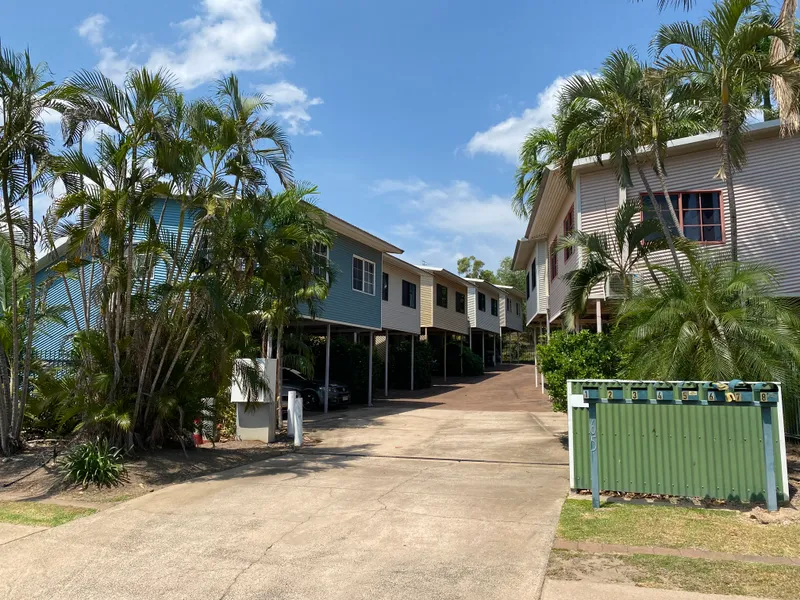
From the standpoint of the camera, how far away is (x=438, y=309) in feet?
102

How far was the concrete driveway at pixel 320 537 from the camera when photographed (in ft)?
15.4

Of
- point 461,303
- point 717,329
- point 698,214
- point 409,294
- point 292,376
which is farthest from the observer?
point 461,303

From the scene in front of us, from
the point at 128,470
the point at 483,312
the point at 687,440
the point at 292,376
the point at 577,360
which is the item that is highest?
the point at 483,312

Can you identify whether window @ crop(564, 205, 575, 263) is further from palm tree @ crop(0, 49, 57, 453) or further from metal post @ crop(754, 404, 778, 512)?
palm tree @ crop(0, 49, 57, 453)

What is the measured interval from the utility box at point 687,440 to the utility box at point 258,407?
23.0 ft

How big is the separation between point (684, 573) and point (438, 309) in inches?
1042

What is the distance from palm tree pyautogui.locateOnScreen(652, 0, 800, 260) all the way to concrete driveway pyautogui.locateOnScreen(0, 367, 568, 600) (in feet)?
21.2

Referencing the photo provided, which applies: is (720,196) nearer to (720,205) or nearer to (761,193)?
(720,205)

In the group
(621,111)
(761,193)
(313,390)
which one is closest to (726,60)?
(621,111)

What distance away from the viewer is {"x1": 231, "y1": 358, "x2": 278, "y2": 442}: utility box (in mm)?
12312

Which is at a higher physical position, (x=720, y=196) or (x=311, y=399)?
(x=720, y=196)

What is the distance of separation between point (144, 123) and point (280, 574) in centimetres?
684

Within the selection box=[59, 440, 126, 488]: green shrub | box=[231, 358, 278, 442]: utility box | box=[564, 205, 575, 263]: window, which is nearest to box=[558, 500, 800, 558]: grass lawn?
box=[59, 440, 126, 488]: green shrub

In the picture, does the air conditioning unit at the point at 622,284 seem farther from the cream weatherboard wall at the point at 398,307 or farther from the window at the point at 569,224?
the cream weatherboard wall at the point at 398,307
